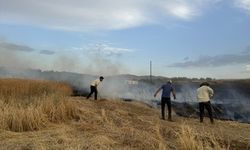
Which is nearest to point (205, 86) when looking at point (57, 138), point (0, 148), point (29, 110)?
point (29, 110)

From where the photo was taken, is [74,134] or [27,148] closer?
[27,148]

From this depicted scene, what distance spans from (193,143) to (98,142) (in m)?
2.23

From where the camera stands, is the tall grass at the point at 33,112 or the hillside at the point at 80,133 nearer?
the hillside at the point at 80,133

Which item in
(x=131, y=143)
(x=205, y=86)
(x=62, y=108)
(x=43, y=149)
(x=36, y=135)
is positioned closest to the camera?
(x=43, y=149)

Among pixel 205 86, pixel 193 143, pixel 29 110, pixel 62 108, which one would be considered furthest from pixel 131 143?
pixel 205 86

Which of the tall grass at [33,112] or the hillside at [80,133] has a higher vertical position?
the tall grass at [33,112]

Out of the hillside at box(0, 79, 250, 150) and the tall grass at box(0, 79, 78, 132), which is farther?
the tall grass at box(0, 79, 78, 132)

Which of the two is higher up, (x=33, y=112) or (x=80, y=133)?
(x=33, y=112)

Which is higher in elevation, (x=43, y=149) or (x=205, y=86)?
(x=205, y=86)

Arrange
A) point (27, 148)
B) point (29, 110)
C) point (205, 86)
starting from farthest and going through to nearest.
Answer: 1. point (205, 86)
2. point (29, 110)
3. point (27, 148)

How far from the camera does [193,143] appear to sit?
33.6 feet

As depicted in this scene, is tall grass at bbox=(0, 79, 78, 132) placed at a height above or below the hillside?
above

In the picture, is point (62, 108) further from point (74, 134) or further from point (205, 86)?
point (205, 86)

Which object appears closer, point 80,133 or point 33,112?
point 80,133
